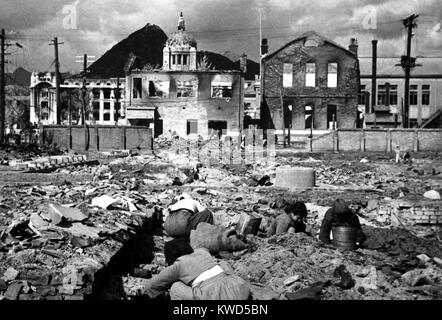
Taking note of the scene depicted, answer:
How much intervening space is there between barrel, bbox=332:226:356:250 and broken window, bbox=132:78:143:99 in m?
37.1

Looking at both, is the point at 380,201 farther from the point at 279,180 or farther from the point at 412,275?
the point at 412,275

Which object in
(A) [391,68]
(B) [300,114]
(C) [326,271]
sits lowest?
(C) [326,271]

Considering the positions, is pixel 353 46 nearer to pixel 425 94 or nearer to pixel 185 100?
pixel 425 94

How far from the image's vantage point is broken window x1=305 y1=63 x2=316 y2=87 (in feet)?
145

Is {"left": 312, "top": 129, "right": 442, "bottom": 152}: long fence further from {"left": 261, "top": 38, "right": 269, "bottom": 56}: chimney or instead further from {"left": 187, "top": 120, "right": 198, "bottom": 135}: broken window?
{"left": 261, "top": 38, "right": 269, "bottom": 56}: chimney

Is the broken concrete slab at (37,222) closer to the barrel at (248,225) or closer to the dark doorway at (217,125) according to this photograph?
the barrel at (248,225)

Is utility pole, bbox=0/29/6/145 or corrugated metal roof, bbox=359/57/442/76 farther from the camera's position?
corrugated metal roof, bbox=359/57/442/76

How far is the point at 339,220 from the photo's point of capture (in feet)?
28.5

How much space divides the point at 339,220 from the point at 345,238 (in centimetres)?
31

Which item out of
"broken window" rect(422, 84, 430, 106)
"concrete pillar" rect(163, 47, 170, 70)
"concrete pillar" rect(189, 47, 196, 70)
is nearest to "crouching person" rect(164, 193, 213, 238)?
"broken window" rect(422, 84, 430, 106)

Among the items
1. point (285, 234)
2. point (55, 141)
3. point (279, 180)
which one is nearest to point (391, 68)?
point (55, 141)

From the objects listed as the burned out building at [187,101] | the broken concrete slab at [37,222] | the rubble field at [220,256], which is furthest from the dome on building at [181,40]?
the broken concrete slab at [37,222]

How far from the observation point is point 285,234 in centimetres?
895
